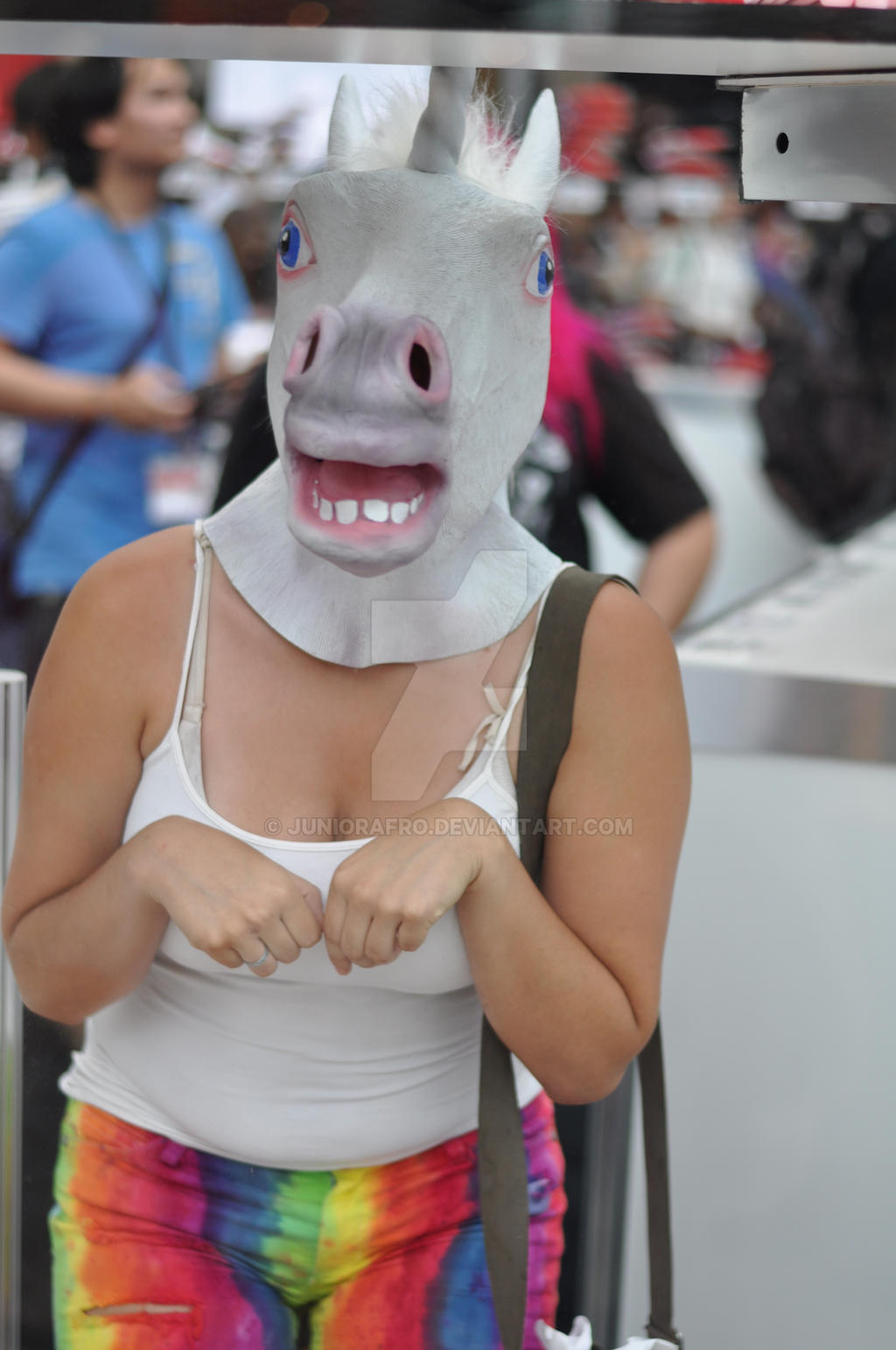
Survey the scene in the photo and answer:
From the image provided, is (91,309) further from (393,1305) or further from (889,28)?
(393,1305)

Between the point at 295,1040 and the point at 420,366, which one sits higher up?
the point at 420,366

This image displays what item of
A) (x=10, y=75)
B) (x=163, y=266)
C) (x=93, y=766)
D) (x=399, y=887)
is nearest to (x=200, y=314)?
(x=163, y=266)

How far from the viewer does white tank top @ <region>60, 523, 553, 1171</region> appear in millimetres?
876

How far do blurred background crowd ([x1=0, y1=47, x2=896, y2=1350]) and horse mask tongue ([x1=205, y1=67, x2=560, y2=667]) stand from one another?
0.04m

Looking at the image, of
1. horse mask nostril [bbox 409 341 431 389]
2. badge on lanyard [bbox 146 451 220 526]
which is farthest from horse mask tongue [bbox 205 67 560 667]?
badge on lanyard [bbox 146 451 220 526]

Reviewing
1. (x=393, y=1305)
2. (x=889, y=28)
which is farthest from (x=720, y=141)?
(x=393, y=1305)

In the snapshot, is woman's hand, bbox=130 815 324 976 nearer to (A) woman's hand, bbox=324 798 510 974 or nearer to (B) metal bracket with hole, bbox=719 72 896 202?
(A) woman's hand, bbox=324 798 510 974

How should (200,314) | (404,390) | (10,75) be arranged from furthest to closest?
(200,314) → (10,75) → (404,390)

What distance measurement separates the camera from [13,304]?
99 cm

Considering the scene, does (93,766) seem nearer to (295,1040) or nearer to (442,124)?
(295,1040)

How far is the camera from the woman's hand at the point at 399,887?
2.61ft

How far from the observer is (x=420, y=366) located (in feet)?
2.60

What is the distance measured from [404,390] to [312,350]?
53 millimetres

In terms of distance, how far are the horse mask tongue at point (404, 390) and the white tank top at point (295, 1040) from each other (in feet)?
0.19
